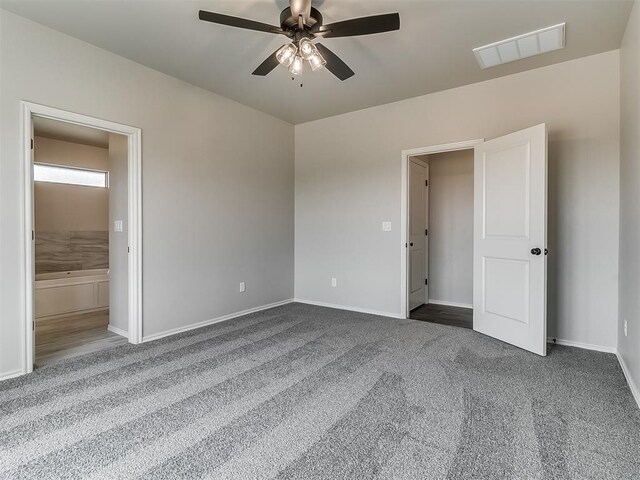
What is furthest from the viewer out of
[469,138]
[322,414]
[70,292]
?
[70,292]

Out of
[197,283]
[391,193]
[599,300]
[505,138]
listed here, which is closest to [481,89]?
[505,138]

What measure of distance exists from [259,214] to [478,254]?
111 inches

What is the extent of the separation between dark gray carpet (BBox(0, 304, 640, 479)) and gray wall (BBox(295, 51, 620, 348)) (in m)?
0.71

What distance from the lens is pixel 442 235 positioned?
5215mm

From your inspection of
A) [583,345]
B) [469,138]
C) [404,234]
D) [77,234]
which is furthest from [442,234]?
[77,234]

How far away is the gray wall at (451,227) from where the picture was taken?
4.97 metres

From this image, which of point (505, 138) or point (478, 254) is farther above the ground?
point (505, 138)

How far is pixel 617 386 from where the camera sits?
2.36 metres

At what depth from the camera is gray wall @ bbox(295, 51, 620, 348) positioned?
10.0 feet

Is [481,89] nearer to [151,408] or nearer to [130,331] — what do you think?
[151,408]

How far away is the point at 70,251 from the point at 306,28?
511 cm

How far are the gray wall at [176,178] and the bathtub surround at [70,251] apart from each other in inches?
110

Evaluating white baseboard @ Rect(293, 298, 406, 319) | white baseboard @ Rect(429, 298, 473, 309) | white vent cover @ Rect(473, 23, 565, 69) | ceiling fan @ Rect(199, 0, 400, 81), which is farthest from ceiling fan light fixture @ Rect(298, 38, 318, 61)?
white baseboard @ Rect(429, 298, 473, 309)

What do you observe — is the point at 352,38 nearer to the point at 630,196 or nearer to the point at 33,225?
the point at 630,196
